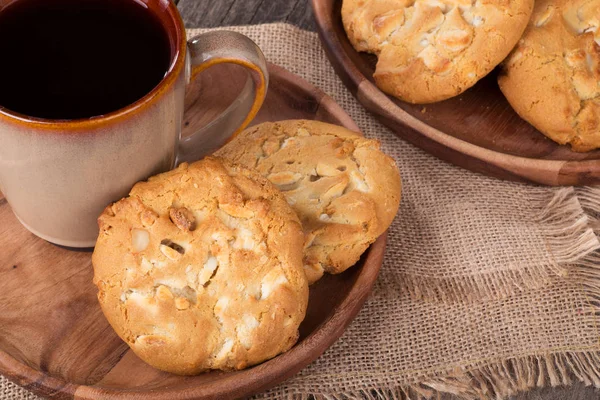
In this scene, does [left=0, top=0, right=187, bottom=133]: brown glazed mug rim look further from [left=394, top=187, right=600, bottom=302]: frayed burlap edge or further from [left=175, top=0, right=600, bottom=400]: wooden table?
[left=175, top=0, right=600, bottom=400]: wooden table

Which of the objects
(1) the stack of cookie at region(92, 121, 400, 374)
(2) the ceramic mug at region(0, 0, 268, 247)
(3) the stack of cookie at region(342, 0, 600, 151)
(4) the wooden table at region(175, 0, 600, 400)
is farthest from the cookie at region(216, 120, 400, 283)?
(4) the wooden table at region(175, 0, 600, 400)

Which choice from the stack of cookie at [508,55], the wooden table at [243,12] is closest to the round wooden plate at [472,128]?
the stack of cookie at [508,55]

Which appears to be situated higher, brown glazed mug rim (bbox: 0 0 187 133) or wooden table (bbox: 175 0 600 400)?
brown glazed mug rim (bbox: 0 0 187 133)

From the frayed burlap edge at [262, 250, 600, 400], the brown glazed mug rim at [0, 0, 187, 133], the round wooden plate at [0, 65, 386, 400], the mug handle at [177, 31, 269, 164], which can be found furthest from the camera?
the frayed burlap edge at [262, 250, 600, 400]

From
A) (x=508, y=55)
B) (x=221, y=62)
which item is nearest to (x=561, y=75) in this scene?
(x=508, y=55)

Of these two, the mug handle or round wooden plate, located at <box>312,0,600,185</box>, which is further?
round wooden plate, located at <box>312,0,600,185</box>

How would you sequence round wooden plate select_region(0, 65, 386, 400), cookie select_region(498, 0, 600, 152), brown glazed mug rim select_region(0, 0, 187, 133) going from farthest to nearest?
1. cookie select_region(498, 0, 600, 152)
2. round wooden plate select_region(0, 65, 386, 400)
3. brown glazed mug rim select_region(0, 0, 187, 133)

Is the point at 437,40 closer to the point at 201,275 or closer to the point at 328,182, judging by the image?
the point at 328,182

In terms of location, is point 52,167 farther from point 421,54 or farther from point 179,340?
point 421,54
